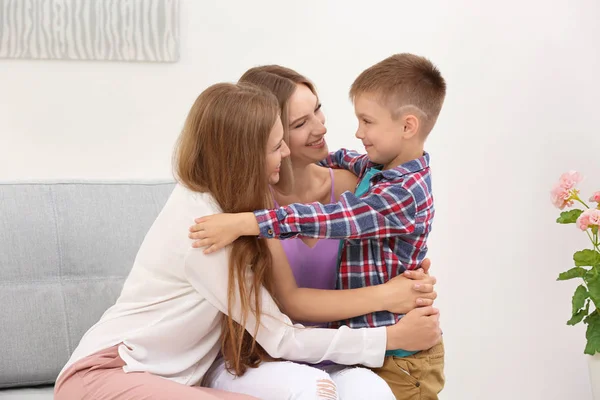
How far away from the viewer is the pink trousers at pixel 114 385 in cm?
164

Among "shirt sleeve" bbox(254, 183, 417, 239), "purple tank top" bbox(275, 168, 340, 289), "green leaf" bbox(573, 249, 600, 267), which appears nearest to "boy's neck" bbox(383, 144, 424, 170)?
"shirt sleeve" bbox(254, 183, 417, 239)

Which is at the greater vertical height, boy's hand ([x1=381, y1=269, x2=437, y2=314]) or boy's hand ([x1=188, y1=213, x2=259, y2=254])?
boy's hand ([x1=188, y1=213, x2=259, y2=254])

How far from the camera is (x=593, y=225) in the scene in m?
2.64

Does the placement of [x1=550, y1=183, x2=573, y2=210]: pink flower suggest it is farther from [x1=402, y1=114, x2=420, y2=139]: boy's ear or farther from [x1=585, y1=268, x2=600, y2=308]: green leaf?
[x1=402, y1=114, x2=420, y2=139]: boy's ear

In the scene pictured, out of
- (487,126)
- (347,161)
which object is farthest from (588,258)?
(347,161)

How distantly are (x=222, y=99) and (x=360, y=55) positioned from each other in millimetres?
1289

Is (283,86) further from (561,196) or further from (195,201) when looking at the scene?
(561,196)

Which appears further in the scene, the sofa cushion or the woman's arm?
the sofa cushion

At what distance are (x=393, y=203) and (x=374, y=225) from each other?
73 mm

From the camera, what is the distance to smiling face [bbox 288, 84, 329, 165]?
204 cm

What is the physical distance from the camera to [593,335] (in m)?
2.71

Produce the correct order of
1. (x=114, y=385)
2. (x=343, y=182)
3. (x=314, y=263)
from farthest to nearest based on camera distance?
(x=343, y=182)
(x=314, y=263)
(x=114, y=385)

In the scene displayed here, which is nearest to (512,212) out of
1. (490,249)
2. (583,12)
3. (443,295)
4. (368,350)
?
(490,249)

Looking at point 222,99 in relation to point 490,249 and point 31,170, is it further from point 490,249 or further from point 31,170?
point 490,249
